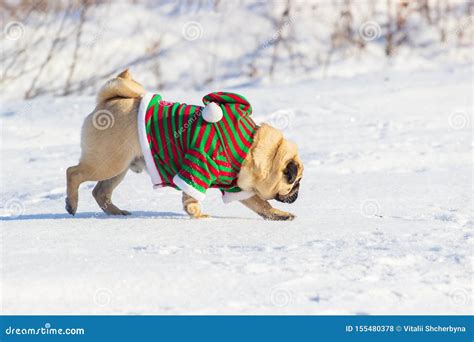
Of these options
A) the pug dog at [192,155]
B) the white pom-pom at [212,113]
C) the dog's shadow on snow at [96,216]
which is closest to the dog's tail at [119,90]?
the pug dog at [192,155]

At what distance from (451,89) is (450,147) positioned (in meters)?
1.87

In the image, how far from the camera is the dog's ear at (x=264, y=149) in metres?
3.88

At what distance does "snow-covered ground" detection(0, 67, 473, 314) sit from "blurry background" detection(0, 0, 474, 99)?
2.82 m

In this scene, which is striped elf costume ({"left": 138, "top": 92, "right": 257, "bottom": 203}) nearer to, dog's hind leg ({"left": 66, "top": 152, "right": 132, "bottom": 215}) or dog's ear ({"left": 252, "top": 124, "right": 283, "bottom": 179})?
dog's ear ({"left": 252, "top": 124, "right": 283, "bottom": 179})

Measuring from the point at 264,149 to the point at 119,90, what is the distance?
2.53 ft

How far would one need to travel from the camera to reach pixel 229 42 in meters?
11.1

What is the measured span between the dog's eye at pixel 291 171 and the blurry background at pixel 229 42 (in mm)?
5433

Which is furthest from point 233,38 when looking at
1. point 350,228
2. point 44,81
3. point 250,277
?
point 250,277

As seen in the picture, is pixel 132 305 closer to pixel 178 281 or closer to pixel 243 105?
pixel 178 281

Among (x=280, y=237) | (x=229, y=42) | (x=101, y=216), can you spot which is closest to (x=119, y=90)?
(x=101, y=216)

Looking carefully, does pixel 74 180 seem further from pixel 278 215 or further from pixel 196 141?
pixel 278 215

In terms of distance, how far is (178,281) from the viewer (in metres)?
2.74

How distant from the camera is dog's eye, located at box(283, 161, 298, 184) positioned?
394 centimetres

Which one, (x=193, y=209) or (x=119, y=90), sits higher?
(x=119, y=90)
